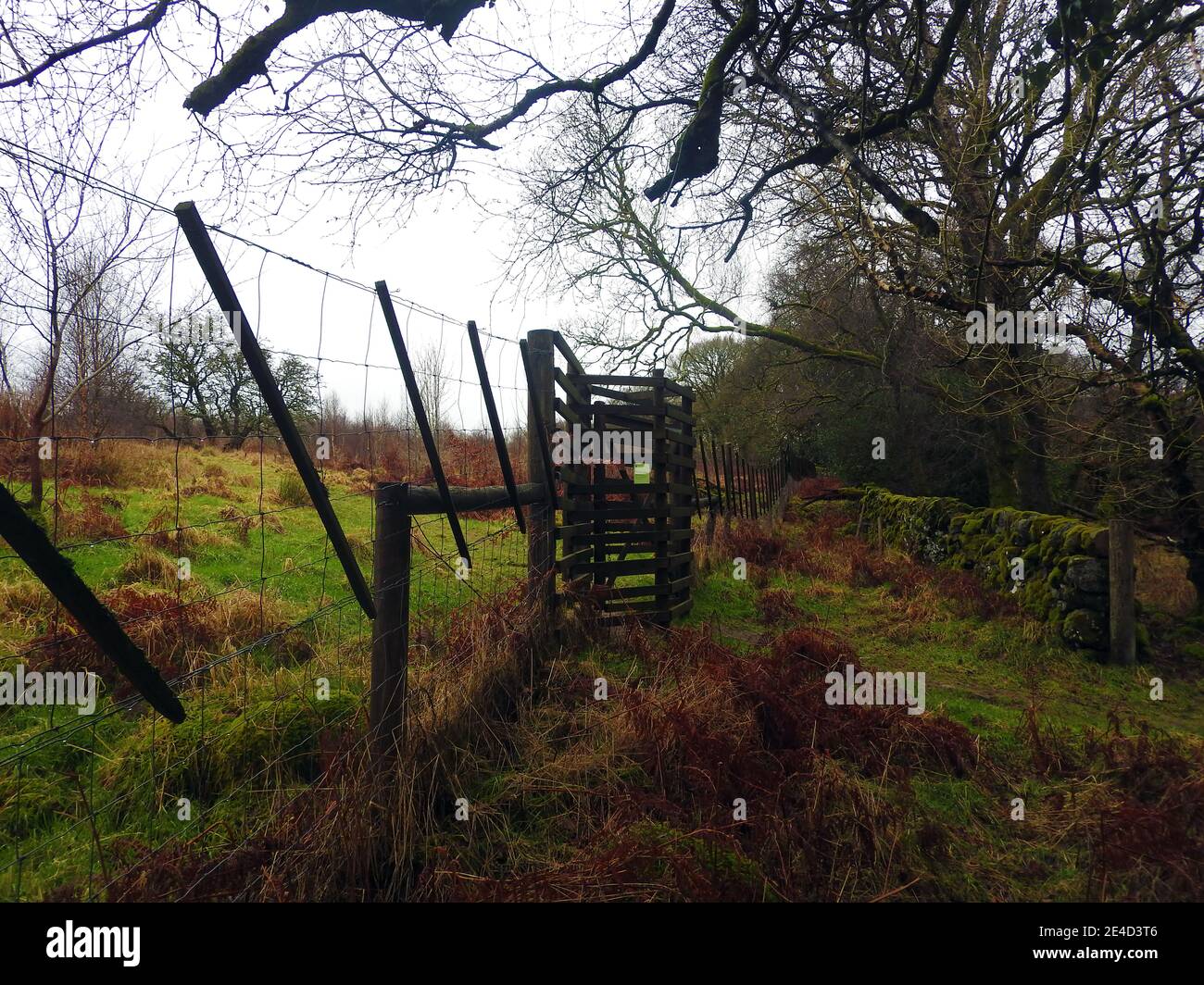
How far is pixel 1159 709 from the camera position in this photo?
5.19m

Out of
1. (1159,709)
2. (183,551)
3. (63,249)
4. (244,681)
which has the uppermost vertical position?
(63,249)

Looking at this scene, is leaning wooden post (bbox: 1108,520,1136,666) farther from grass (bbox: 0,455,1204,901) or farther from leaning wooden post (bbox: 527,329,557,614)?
leaning wooden post (bbox: 527,329,557,614)

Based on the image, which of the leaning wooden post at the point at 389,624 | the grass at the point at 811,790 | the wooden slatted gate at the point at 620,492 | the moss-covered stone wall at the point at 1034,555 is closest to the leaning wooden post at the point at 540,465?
the wooden slatted gate at the point at 620,492

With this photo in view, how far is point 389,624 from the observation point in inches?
110

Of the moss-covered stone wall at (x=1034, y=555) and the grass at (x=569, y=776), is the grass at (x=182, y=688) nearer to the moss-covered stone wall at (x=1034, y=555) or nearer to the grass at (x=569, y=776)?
the grass at (x=569, y=776)

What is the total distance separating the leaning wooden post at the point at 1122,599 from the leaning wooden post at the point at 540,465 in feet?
16.9

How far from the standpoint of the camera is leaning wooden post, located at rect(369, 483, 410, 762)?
275 centimetres

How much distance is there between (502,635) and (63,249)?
174 inches

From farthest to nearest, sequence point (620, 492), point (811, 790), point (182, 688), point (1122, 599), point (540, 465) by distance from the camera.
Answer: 1. point (620, 492)
2. point (1122, 599)
3. point (540, 465)
4. point (182, 688)
5. point (811, 790)

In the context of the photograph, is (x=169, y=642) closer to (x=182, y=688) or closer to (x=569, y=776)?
(x=182, y=688)

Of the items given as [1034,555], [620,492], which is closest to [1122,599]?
[1034,555]

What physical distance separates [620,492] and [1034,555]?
16.1 ft
